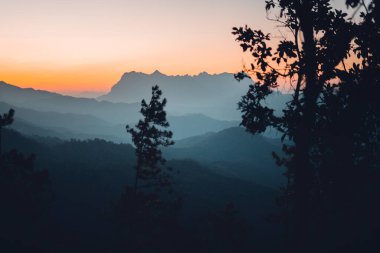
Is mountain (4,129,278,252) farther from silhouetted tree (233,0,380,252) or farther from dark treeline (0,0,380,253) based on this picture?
silhouetted tree (233,0,380,252)

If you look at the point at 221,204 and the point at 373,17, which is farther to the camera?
the point at 221,204

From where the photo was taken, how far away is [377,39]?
22.5 feet

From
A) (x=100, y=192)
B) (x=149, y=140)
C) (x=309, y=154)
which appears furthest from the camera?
(x=100, y=192)

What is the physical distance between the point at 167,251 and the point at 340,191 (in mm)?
33843

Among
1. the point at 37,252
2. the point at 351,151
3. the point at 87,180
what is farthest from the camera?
the point at 87,180

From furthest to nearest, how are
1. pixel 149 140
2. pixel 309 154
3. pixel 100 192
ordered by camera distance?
pixel 100 192
pixel 149 140
pixel 309 154

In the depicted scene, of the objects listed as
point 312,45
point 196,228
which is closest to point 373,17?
point 312,45

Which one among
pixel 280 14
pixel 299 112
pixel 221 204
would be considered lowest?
pixel 221 204

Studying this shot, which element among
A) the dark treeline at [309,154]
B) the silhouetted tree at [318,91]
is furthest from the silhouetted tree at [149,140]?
the silhouetted tree at [318,91]

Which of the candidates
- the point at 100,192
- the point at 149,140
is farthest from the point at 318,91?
the point at 100,192

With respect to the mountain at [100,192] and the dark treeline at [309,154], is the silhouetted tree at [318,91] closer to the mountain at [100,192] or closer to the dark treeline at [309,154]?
the dark treeline at [309,154]

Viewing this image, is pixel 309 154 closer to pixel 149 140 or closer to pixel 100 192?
pixel 149 140

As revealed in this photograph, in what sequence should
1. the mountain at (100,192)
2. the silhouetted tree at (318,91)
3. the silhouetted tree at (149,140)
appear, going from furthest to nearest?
1. the mountain at (100,192)
2. the silhouetted tree at (149,140)
3. the silhouetted tree at (318,91)

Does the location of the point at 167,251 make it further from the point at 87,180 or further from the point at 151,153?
the point at 87,180
